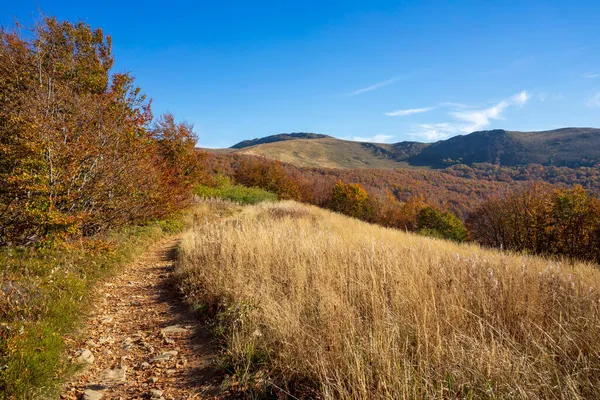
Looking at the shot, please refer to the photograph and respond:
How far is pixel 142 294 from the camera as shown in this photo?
19.9 feet

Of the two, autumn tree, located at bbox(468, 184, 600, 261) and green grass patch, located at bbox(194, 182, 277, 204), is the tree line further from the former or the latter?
autumn tree, located at bbox(468, 184, 600, 261)

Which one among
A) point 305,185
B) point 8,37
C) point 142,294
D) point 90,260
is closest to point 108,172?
point 90,260

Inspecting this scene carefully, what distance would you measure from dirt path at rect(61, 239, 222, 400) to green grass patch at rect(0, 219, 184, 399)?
266mm

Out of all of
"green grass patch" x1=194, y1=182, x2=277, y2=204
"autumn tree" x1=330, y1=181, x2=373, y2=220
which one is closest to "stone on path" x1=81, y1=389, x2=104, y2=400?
"green grass patch" x1=194, y1=182, x2=277, y2=204

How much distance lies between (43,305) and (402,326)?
15.6ft

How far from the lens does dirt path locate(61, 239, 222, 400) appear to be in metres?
3.08

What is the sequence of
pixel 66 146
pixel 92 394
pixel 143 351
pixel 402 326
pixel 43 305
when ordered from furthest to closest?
pixel 66 146 → pixel 43 305 → pixel 143 351 → pixel 402 326 → pixel 92 394

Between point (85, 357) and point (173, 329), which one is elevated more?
point (85, 357)

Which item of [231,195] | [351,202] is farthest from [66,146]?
[351,202]

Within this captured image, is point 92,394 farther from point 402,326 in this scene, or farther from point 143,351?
point 402,326

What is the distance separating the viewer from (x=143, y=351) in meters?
3.89

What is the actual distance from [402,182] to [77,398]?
139 metres

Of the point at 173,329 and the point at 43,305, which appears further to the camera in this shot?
the point at 173,329

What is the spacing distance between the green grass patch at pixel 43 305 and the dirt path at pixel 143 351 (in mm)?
266
